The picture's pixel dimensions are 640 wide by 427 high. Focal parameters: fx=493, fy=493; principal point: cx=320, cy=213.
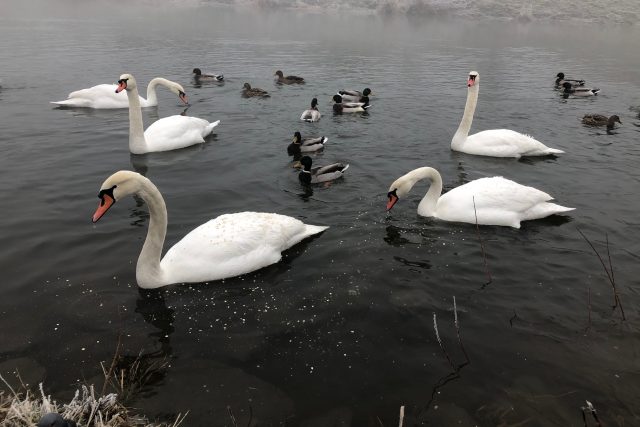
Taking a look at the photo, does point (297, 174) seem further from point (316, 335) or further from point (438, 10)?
point (438, 10)

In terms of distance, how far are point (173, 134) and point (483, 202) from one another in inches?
338

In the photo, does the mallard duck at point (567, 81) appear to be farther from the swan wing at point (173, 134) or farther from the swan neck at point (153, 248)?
the swan neck at point (153, 248)

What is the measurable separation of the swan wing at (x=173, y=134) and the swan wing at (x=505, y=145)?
307 inches

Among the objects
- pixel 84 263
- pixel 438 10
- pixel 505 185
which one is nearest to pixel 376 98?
pixel 505 185

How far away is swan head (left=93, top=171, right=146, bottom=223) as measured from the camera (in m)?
6.31

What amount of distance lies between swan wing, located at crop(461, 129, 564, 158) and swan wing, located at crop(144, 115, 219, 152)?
781 centimetres

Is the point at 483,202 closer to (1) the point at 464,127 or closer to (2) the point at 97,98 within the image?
(1) the point at 464,127

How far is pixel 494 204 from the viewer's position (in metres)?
9.26

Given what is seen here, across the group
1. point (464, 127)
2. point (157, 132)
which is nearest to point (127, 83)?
point (157, 132)

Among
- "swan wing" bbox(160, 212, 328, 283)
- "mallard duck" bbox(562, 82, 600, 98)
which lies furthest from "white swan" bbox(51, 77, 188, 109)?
"mallard duck" bbox(562, 82, 600, 98)

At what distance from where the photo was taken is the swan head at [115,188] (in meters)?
6.31

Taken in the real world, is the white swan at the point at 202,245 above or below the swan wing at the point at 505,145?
below

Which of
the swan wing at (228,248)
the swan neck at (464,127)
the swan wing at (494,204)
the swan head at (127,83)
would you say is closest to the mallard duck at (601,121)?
the swan neck at (464,127)

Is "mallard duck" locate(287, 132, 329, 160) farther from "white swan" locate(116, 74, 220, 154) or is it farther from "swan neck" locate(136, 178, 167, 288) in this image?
"swan neck" locate(136, 178, 167, 288)
